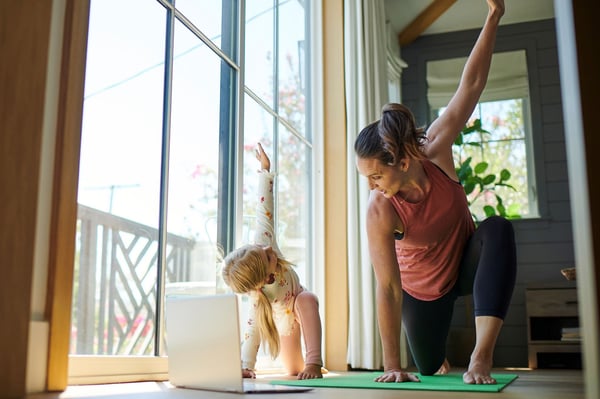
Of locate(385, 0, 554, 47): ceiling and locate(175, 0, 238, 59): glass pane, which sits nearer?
locate(175, 0, 238, 59): glass pane

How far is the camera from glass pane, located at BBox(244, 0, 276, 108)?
3215 millimetres

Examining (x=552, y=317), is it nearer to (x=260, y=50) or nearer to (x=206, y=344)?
(x=260, y=50)

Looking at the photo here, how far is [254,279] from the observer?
2.35 metres

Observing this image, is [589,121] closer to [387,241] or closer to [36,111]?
[36,111]

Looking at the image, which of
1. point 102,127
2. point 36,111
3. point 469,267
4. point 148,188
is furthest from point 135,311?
point 469,267

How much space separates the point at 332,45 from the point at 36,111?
9.79ft

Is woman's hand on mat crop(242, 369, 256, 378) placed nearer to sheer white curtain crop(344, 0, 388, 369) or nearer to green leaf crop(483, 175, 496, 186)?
sheer white curtain crop(344, 0, 388, 369)

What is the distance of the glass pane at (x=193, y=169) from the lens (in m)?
2.46

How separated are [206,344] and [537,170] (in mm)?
4221

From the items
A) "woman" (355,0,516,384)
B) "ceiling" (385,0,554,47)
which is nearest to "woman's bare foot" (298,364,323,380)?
"woman" (355,0,516,384)

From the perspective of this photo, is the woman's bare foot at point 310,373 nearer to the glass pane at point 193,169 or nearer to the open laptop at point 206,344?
the glass pane at point 193,169

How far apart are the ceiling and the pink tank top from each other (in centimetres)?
324

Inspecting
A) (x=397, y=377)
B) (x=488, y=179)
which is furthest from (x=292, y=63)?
(x=397, y=377)

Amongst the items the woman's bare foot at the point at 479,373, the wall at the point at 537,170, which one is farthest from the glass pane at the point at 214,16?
the wall at the point at 537,170
